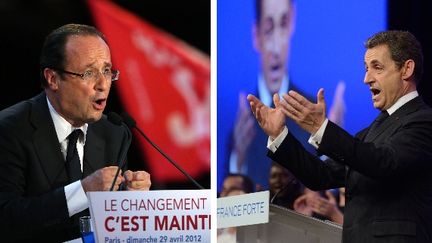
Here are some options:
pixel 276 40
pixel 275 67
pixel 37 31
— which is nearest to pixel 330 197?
pixel 275 67

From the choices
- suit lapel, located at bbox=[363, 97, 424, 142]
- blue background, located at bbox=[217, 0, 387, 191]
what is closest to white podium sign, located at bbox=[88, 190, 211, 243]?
suit lapel, located at bbox=[363, 97, 424, 142]

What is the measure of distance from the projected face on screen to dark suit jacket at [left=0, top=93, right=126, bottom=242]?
4.52 feet

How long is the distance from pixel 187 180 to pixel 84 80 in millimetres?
840

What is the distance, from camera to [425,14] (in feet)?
14.1

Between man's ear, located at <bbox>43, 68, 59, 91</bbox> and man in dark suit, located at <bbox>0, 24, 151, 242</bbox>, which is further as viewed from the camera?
man's ear, located at <bbox>43, 68, 59, 91</bbox>

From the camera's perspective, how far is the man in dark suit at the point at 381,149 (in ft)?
10.5

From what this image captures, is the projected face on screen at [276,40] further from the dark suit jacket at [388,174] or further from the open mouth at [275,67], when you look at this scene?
the dark suit jacket at [388,174]

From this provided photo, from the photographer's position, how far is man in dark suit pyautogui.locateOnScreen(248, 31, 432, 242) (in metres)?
3.20

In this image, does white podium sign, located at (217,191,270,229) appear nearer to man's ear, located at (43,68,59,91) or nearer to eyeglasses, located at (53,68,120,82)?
eyeglasses, located at (53,68,120,82)

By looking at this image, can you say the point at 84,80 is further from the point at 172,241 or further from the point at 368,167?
the point at 368,167

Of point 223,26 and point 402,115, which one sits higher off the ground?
point 223,26

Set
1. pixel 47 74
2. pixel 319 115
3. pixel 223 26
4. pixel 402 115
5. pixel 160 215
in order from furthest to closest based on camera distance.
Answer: pixel 223 26 < pixel 47 74 < pixel 160 215 < pixel 402 115 < pixel 319 115

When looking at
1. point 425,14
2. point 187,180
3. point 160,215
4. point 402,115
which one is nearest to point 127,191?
point 160,215

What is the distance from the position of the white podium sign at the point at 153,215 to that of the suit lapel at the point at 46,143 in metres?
0.39
